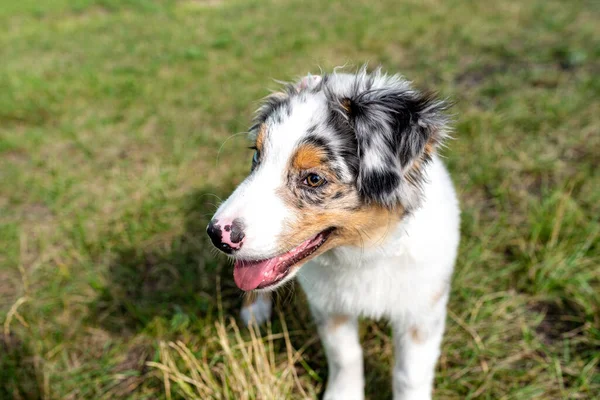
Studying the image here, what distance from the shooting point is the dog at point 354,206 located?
6.07ft

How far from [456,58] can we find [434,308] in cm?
462

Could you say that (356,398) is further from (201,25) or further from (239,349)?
(201,25)

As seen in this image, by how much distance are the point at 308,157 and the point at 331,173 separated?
0.12 meters

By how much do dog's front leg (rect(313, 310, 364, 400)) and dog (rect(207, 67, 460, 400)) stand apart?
14 cm

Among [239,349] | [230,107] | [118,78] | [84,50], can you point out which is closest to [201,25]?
[84,50]

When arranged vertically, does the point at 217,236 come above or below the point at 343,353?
above

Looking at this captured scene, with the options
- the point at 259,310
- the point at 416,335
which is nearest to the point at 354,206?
the point at 416,335

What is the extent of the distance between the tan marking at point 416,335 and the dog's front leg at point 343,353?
0.31 meters

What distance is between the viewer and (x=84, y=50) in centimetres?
840

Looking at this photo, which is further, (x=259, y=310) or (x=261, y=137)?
(x=259, y=310)

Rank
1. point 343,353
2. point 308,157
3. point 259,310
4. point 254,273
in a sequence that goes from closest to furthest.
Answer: point 308,157
point 254,273
point 343,353
point 259,310

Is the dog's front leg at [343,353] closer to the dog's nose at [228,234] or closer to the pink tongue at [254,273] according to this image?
the pink tongue at [254,273]

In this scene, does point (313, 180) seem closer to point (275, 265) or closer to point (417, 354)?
point (275, 265)

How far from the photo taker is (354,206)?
6.35ft
